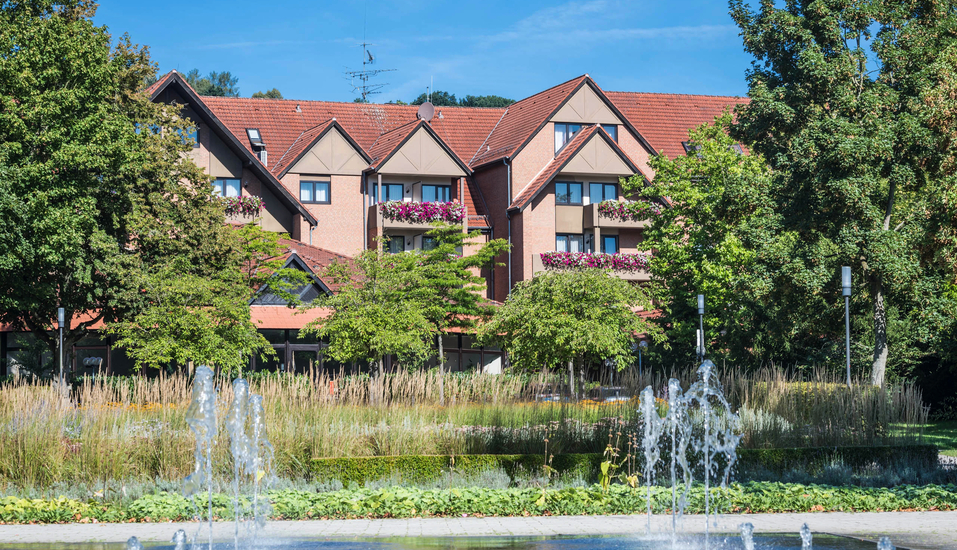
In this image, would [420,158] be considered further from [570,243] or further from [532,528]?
[532,528]

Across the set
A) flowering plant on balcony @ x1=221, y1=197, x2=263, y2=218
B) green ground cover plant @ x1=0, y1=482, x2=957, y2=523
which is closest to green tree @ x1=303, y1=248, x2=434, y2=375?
flowering plant on balcony @ x1=221, y1=197, x2=263, y2=218

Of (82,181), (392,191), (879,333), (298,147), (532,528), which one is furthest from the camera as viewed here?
(392,191)

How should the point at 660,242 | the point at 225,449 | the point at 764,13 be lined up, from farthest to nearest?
1. the point at 660,242
2. the point at 764,13
3. the point at 225,449

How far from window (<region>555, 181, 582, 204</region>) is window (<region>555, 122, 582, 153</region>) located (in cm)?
173

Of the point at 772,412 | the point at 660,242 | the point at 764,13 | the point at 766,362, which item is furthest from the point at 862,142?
the point at 660,242

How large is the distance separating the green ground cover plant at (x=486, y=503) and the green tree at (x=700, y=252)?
63.8 feet

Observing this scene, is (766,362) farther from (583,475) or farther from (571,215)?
(583,475)

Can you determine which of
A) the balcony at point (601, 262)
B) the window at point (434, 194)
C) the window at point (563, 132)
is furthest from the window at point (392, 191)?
the window at point (563, 132)

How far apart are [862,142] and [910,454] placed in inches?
371

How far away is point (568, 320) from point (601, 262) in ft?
47.3

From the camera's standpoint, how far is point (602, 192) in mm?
43750

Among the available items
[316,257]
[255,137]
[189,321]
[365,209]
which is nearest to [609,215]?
[365,209]

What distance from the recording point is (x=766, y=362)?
3241 centimetres

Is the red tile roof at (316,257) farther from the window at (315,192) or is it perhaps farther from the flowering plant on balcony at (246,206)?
the window at (315,192)
